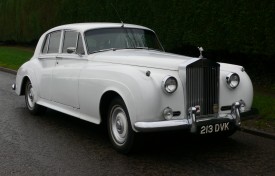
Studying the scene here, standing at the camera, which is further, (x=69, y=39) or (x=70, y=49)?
(x=69, y=39)

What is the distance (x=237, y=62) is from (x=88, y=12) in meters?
8.41

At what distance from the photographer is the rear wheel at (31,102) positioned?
8.27 m

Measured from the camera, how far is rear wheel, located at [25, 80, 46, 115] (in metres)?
8.27

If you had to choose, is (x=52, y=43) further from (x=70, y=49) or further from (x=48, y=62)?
(x=70, y=49)

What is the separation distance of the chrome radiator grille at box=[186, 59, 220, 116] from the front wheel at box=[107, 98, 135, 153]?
82 centimetres

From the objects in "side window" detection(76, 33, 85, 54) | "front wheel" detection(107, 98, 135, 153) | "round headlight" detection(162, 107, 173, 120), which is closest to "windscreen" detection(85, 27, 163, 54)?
"side window" detection(76, 33, 85, 54)

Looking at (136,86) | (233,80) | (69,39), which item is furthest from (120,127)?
(69,39)

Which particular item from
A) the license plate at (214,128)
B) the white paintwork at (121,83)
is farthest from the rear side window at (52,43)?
the license plate at (214,128)

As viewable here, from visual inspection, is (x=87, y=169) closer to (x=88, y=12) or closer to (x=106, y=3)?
(x=106, y=3)

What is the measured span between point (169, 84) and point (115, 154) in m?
1.21

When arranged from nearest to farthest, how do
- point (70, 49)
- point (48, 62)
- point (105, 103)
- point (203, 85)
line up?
1. point (203, 85)
2. point (105, 103)
3. point (70, 49)
4. point (48, 62)

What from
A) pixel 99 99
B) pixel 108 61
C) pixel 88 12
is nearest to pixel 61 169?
pixel 99 99

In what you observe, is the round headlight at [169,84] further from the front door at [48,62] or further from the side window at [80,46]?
the front door at [48,62]

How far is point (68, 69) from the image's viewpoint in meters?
6.96
